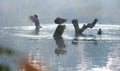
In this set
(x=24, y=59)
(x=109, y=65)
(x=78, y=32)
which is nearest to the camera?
(x=24, y=59)

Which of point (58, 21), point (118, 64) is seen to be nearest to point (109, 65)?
point (118, 64)

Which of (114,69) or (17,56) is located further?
(114,69)

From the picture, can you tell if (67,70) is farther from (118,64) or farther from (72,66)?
(118,64)

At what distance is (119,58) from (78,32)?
3831cm

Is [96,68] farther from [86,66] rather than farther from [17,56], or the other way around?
[17,56]

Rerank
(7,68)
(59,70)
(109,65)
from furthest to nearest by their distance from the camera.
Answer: (109,65) → (59,70) → (7,68)

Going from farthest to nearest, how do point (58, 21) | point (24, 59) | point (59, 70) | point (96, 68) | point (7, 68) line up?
1. point (58, 21)
2. point (96, 68)
3. point (59, 70)
4. point (24, 59)
5. point (7, 68)

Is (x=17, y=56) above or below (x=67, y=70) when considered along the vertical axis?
above

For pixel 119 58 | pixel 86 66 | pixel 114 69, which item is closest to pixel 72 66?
pixel 86 66

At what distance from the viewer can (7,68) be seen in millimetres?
2859

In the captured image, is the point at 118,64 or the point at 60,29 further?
the point at 60,29

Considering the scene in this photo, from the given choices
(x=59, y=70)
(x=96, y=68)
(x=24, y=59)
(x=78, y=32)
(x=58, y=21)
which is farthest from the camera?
(x=78, y=32)

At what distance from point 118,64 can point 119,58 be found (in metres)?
4.79

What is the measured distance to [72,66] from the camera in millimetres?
26500
